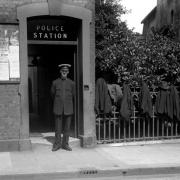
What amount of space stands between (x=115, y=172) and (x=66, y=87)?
2.62 metres

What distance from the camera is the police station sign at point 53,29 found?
34.1 feet

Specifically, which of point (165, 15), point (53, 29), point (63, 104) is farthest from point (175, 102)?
point (165, 15)

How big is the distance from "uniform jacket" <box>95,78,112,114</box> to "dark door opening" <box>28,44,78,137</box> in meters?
0.70

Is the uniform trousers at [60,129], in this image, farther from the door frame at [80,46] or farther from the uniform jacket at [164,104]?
the uniform jacket at [164,104]

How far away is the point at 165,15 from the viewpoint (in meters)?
20.8

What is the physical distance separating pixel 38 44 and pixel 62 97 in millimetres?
1563

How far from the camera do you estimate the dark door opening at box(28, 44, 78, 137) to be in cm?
1128

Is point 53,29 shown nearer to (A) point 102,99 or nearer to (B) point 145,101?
(A) point 102,99

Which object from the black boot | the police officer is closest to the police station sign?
the police officer

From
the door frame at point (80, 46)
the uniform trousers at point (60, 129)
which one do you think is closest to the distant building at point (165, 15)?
the door frame at point (80, 46)

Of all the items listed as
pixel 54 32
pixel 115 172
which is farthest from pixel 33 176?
pixel 54 32

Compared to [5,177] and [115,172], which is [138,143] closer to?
[115,172]

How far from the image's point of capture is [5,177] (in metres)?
7.47

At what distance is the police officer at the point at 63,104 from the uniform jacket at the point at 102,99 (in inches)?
30.1
